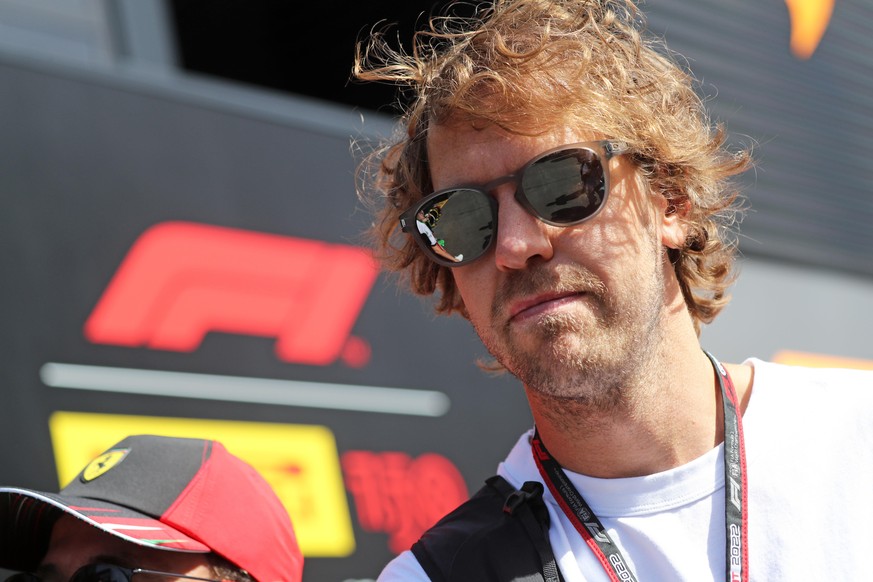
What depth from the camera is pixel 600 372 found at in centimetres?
157

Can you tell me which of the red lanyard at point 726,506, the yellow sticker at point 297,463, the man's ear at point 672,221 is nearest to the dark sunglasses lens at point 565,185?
the man's ear at point 672,221

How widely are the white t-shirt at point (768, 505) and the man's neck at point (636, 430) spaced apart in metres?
0.03

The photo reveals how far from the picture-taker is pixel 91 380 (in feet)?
8.64

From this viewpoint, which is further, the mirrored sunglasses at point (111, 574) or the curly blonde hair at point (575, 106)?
the curly blonde hair at point (575, 106)

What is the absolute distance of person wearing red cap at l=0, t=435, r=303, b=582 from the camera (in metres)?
1.55

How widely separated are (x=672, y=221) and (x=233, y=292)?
1527mm

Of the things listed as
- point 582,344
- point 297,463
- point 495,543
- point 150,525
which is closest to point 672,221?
point 582,344

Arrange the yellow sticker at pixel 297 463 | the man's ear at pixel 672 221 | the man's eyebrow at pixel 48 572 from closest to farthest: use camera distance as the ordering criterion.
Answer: the man's eyebrow at pixel 48 572, the man's ear at pixel 672 221, the yellow sticker at pixel 297 463

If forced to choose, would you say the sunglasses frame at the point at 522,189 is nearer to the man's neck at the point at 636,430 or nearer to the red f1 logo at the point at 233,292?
the man's neck at the point at 636,430

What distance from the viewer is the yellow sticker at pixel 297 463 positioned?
274 centimetres

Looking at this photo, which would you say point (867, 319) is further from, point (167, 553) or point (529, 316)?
point (167, 553)

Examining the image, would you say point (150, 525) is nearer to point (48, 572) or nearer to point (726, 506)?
point (48, 572)

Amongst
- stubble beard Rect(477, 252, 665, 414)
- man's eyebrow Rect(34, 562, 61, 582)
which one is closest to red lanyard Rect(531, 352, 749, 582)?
stubble beard Rect(477, 252, 665, 414)

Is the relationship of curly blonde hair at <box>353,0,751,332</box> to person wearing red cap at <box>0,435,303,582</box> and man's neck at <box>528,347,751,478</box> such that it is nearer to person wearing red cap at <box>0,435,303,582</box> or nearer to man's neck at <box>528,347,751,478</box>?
man's neck at <box>528,347,751,478</box>
